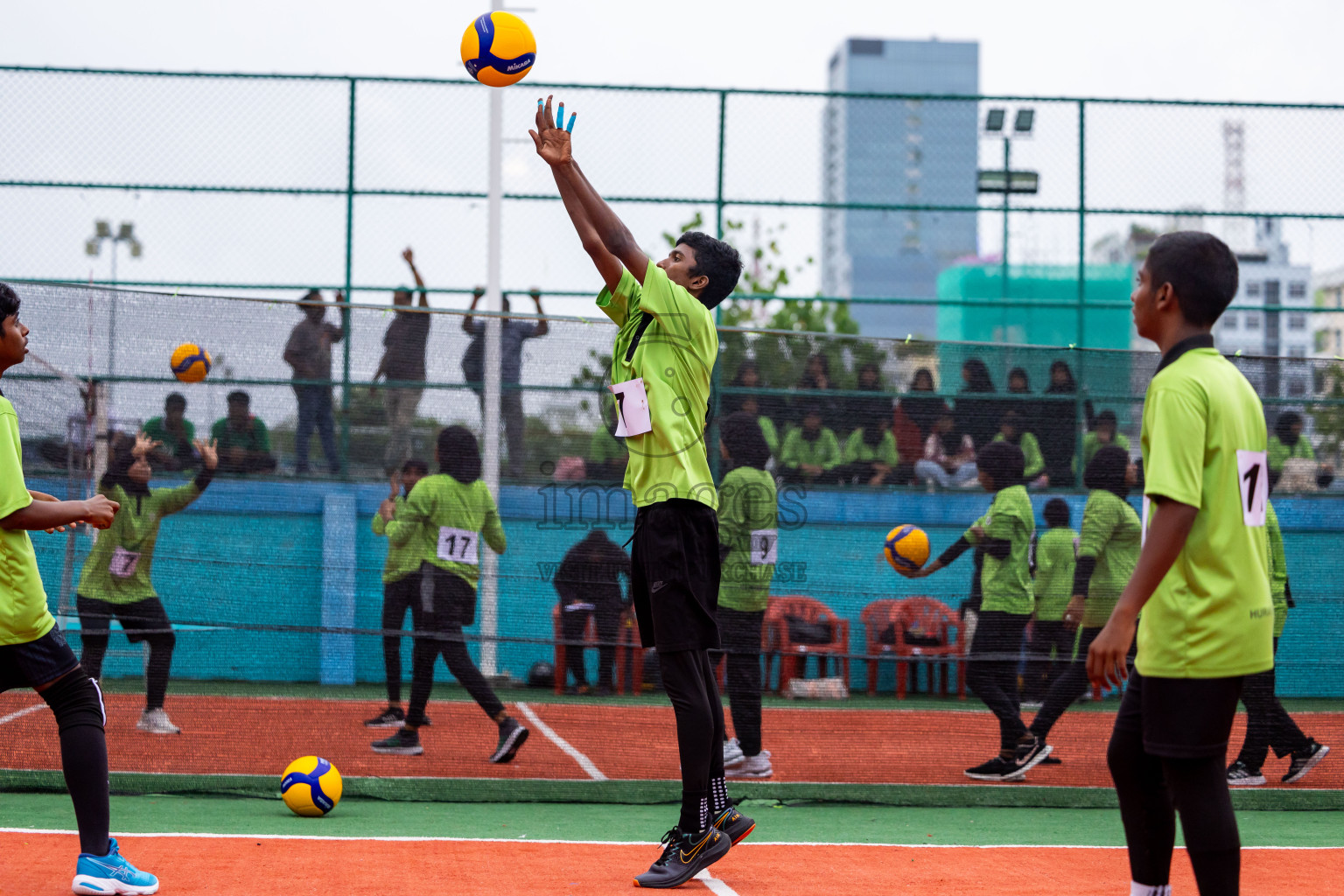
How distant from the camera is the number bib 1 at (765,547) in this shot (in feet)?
24.2

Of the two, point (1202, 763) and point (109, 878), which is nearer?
point (1202, 763)

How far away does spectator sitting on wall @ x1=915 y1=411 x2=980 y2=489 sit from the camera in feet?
25.4

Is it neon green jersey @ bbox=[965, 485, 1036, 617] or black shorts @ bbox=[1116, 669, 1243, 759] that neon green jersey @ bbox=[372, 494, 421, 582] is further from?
black shorts @ bbox=[1116, 669, 1243, 759]

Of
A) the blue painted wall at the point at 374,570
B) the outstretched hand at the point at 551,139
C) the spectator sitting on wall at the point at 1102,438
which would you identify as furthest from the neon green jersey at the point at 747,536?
the outstretched hand at the point at 551,139

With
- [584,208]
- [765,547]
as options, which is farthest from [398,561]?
[584,208]

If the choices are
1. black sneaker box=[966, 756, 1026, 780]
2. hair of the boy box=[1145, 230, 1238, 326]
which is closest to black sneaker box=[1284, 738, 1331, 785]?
black sneaker box=[966, 756, 1026, 780]

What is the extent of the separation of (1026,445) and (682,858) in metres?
4.05

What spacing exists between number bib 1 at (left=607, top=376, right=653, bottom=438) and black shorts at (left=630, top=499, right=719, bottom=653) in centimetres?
27

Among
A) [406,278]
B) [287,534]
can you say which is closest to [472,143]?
[406,278]

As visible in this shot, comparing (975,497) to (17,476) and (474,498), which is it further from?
(17,476)

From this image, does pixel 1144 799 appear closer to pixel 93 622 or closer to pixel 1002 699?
pixel 1002 699

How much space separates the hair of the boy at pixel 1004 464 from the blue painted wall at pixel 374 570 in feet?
0.67

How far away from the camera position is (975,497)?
7.68 m

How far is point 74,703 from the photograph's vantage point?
4277 mm
